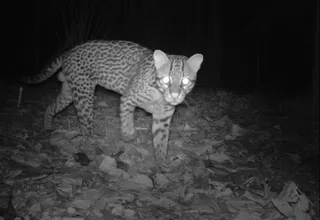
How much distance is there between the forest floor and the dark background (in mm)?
5481

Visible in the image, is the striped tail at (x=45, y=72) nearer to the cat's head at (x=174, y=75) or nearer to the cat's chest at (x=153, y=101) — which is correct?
the cat's chest at (x=153, y=101)

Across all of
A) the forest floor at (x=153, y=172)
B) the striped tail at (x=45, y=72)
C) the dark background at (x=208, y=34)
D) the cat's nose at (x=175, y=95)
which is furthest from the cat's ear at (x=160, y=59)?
the dark background at (x=208, y=34)

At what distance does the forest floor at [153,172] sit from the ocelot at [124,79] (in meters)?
0.35

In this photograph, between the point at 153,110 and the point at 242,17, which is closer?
the point at 153,110

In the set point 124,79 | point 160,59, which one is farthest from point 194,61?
point 124,79

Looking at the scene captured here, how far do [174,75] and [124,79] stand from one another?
4.87 ft

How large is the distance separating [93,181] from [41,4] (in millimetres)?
11482

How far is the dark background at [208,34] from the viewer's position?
11.6 meters

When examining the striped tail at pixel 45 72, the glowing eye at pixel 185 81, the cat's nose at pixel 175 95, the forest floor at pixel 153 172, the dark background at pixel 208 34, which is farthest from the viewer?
the dark background at pixel 208 34

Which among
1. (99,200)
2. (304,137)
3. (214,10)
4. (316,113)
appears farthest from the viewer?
(214,10)

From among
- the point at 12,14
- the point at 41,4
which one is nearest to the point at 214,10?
the point at 41,4

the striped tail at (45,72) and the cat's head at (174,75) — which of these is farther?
the striped tail at (45,72)

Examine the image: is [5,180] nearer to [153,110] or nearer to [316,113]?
[153,110]

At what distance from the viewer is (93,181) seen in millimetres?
3445
